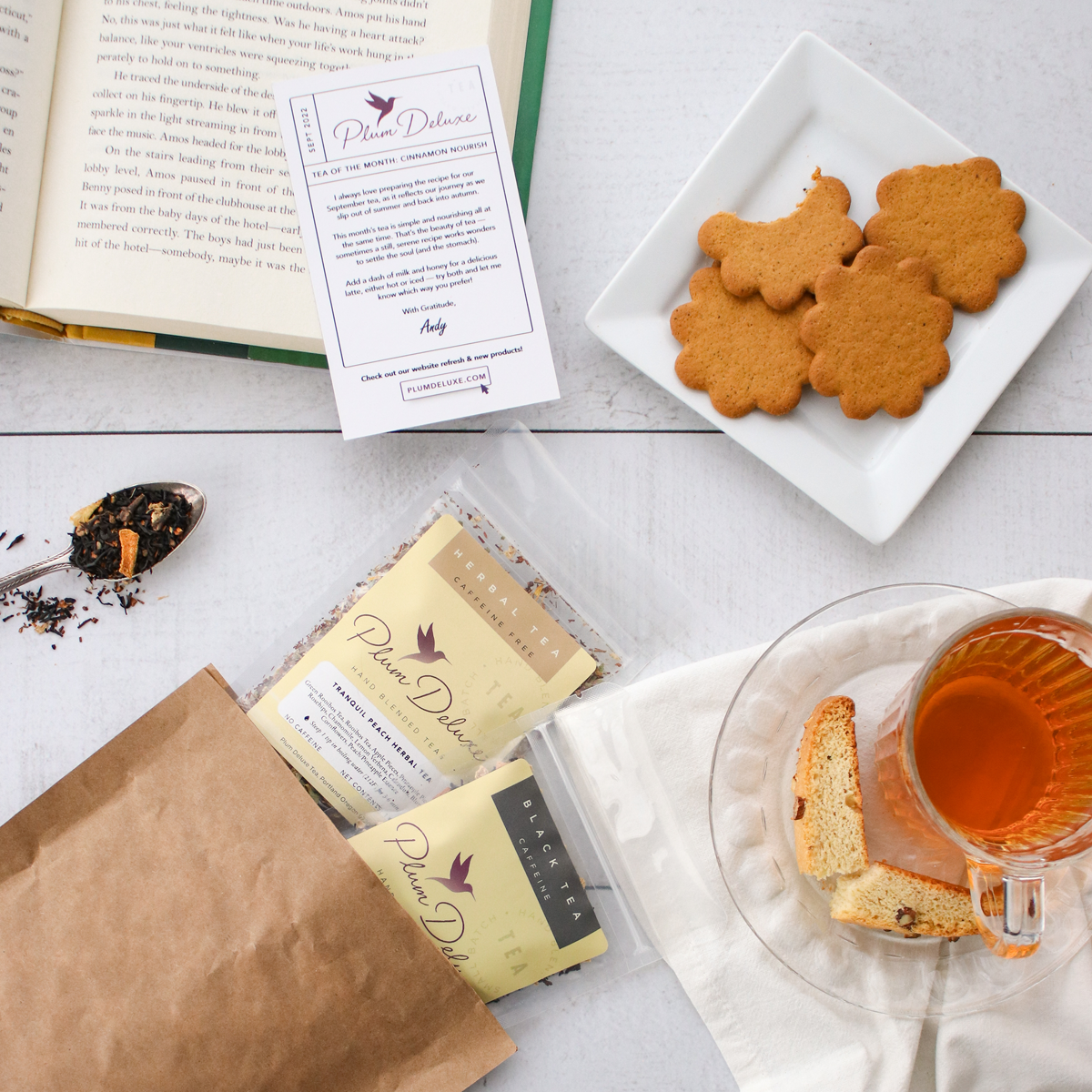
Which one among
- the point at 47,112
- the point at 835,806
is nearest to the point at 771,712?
the point at 835,806

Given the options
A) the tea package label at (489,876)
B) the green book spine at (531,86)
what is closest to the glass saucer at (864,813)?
the tea package label at (489,876)

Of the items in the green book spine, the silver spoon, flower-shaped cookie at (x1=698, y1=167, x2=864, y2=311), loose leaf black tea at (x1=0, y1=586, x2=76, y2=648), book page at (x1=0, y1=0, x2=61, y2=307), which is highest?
book page at (x1=0, y1=0, x2=61, y2=307)

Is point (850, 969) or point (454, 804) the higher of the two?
point (454, 804)

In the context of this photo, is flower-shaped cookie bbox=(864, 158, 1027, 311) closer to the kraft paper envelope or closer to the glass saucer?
the glass saucer

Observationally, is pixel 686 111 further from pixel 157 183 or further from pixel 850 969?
pixel 850 969

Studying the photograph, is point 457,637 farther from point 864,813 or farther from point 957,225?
point 957,225

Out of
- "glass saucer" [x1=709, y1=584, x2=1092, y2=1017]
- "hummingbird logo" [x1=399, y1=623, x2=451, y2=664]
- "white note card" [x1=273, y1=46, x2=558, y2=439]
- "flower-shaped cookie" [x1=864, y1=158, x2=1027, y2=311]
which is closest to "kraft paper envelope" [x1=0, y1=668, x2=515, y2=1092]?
"hummingbird logo" [x1=399, y1=623, x2=451, y2=664]
